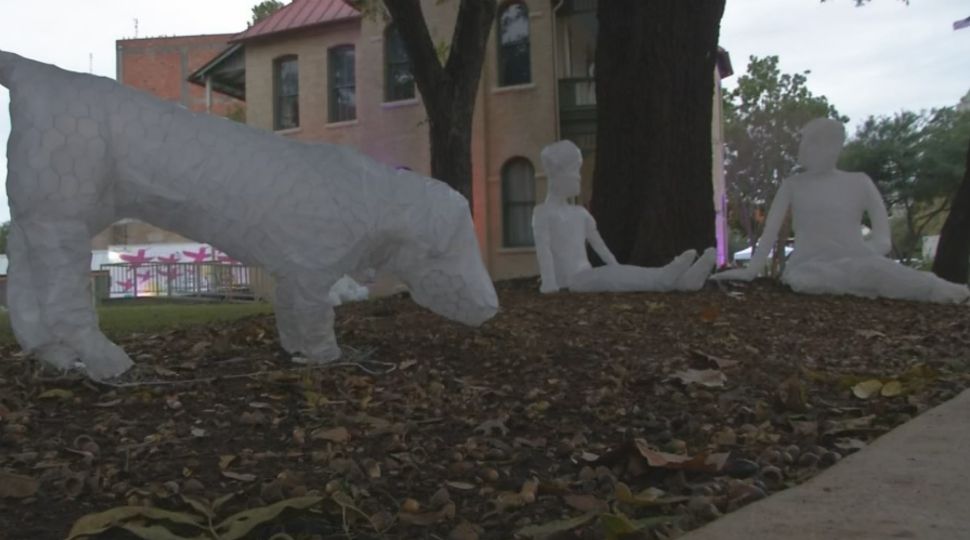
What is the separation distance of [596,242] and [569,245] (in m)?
0.25

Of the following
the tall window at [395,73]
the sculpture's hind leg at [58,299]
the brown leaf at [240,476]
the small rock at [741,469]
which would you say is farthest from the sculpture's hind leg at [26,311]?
the tall window at [395,73]

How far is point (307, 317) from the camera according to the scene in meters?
4.27

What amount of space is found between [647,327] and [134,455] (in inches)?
140

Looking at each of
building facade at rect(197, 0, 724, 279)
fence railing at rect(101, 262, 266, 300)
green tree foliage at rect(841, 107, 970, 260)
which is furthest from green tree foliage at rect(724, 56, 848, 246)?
fence railing at rect(101, 262, 266, 300)

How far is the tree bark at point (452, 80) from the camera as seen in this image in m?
10.3

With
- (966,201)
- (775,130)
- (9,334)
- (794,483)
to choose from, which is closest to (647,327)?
(794,483)

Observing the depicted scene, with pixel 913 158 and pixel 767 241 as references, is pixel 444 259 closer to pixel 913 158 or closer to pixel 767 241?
pixel 767 241

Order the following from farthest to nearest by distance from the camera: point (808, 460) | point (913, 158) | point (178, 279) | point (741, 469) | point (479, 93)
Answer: point (913, 158) → point (178, 279) → point (479, 93) → point (808, 460) → point (741, 469)

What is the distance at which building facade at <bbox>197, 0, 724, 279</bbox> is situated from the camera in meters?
21.9

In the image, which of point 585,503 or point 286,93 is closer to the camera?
point 585,503

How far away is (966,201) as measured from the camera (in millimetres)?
10664

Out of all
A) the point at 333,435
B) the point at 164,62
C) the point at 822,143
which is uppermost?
the point at 164,62

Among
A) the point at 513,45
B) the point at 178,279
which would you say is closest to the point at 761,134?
the point at 513,45

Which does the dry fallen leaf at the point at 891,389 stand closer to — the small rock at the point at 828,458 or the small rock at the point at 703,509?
the small rock at the point at 828,458
